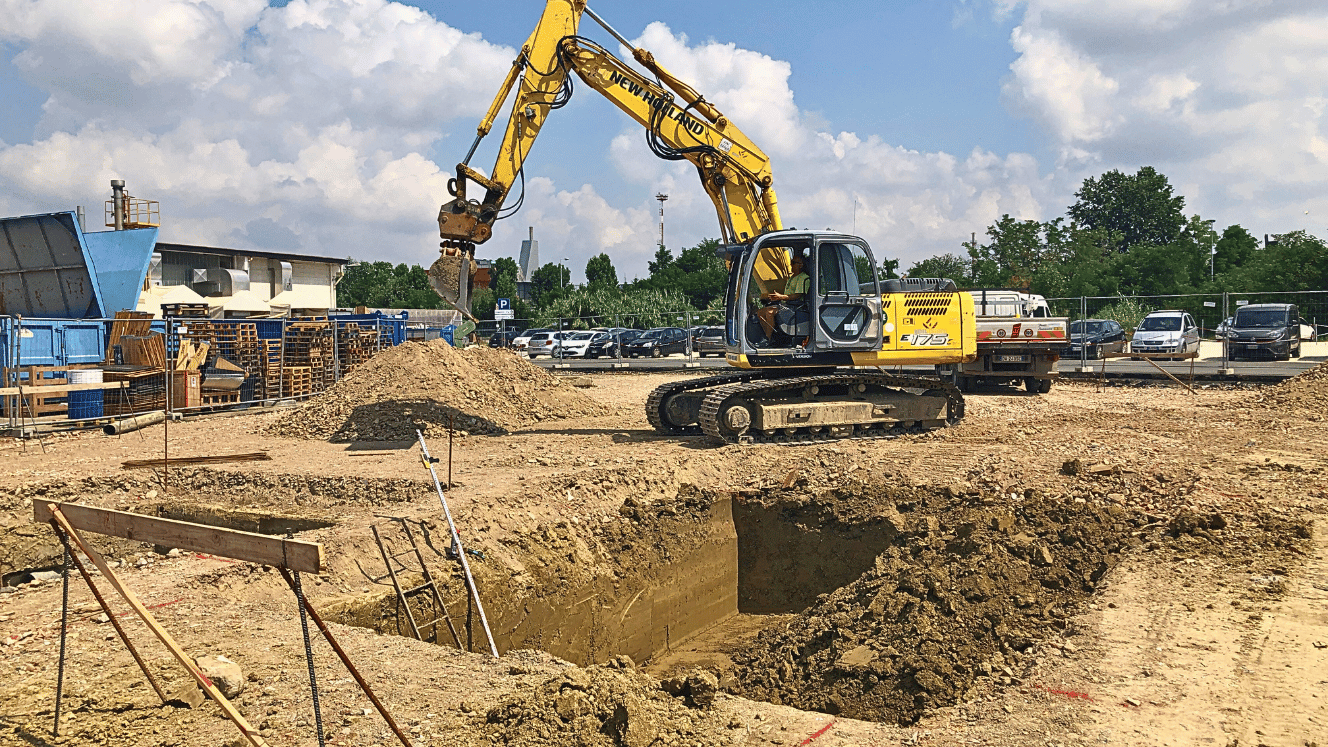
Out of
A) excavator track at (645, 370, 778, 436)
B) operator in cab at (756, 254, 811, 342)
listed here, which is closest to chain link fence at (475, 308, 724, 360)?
excavator track at (645, 370, 778, 436)

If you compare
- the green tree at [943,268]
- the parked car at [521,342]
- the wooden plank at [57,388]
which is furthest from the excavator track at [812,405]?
the green tree at [943,268]

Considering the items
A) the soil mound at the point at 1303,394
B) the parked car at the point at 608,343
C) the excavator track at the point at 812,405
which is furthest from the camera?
the parked car at the point at 608,343

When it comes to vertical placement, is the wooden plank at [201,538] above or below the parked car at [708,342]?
below

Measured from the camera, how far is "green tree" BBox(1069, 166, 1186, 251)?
78062 millimetres

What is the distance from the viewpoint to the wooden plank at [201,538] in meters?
3.77

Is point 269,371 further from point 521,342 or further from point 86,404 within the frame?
point 521,342

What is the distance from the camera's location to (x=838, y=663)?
651 cm

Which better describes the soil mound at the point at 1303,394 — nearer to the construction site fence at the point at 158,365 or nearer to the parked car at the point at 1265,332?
the parked car at the point at 1265,332

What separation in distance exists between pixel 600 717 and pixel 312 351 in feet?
67.8

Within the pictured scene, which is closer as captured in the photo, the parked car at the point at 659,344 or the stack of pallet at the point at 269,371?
the stack of pallet at the point at 269,371

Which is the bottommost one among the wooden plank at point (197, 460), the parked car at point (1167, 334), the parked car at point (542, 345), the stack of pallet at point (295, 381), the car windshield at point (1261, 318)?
the wooden plank at point (197, 460)

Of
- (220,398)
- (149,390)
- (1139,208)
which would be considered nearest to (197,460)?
(149,390)

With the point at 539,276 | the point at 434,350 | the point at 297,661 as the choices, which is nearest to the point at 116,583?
the point at 297,661

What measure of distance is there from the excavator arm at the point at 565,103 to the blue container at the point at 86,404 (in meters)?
10.6
